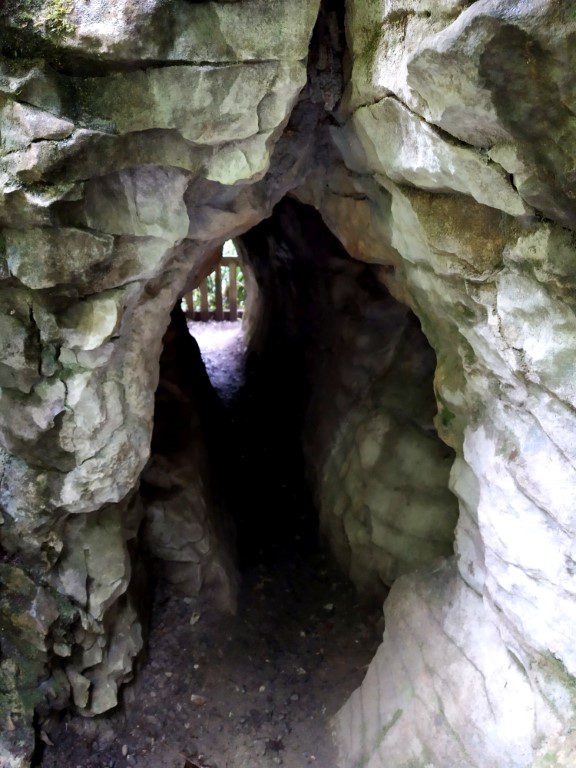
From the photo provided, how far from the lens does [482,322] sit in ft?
6.70

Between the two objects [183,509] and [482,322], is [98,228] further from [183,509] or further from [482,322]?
[183,509]

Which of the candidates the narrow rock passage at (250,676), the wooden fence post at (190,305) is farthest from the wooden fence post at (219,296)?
the narrow rock passage at (250,676)

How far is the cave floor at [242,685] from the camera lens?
3.13 m

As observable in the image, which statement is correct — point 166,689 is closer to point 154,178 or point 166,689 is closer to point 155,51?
point 154,178

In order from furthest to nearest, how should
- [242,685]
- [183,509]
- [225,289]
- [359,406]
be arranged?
[225,289]
[359,406]
[183,509]
[242,685]

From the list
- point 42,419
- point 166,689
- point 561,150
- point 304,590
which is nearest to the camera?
point 561,150

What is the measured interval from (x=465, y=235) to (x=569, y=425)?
65 cm

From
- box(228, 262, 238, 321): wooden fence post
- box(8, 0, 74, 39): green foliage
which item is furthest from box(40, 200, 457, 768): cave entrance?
box(228, 262, 238, 321): wooden fence post

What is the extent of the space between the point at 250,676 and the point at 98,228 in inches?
106

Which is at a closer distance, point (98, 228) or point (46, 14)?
point (46, 14)

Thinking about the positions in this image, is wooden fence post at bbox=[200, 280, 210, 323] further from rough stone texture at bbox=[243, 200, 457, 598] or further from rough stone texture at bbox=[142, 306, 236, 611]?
rough stone texture at bbox=[142, 306, 236, 611]

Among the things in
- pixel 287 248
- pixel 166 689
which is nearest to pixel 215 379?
pixel 287 248

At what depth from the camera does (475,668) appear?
7.94ft

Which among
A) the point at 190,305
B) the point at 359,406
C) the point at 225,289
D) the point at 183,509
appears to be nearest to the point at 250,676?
the point at 183,509
